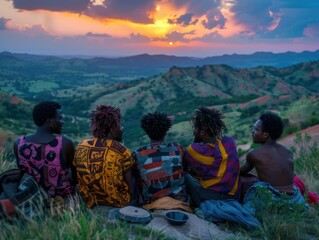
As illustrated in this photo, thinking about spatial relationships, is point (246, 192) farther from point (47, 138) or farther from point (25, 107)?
point (25, 107)

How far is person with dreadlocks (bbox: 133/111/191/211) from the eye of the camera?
4.39 metres

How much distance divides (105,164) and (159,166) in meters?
0.62

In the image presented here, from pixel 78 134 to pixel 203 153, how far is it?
47070mm

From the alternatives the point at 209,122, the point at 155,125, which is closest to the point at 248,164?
the point at 209,122

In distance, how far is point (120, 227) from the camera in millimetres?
3400

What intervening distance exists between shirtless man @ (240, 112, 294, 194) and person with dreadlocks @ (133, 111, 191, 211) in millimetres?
926

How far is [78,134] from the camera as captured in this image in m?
50.2

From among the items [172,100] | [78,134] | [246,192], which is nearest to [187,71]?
[172,100]

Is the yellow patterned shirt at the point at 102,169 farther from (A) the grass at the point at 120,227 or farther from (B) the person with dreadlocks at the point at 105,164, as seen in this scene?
(A) the grass at the point at 120,227

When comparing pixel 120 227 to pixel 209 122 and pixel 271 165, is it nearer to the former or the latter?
pixel 209 122

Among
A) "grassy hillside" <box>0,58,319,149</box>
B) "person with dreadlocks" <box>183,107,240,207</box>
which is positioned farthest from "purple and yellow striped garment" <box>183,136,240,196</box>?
"grassy hillside" <box>0,58,319,149</box>

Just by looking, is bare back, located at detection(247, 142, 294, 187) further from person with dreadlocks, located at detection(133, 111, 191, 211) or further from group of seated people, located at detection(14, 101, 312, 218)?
person with dreadlocks, located at detection(133, 111, 191, 211)

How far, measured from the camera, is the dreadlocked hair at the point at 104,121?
173 inches

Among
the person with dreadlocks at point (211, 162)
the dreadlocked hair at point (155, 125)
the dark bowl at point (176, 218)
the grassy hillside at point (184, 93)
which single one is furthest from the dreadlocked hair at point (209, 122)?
the grassy hillside at point (184, 93)
